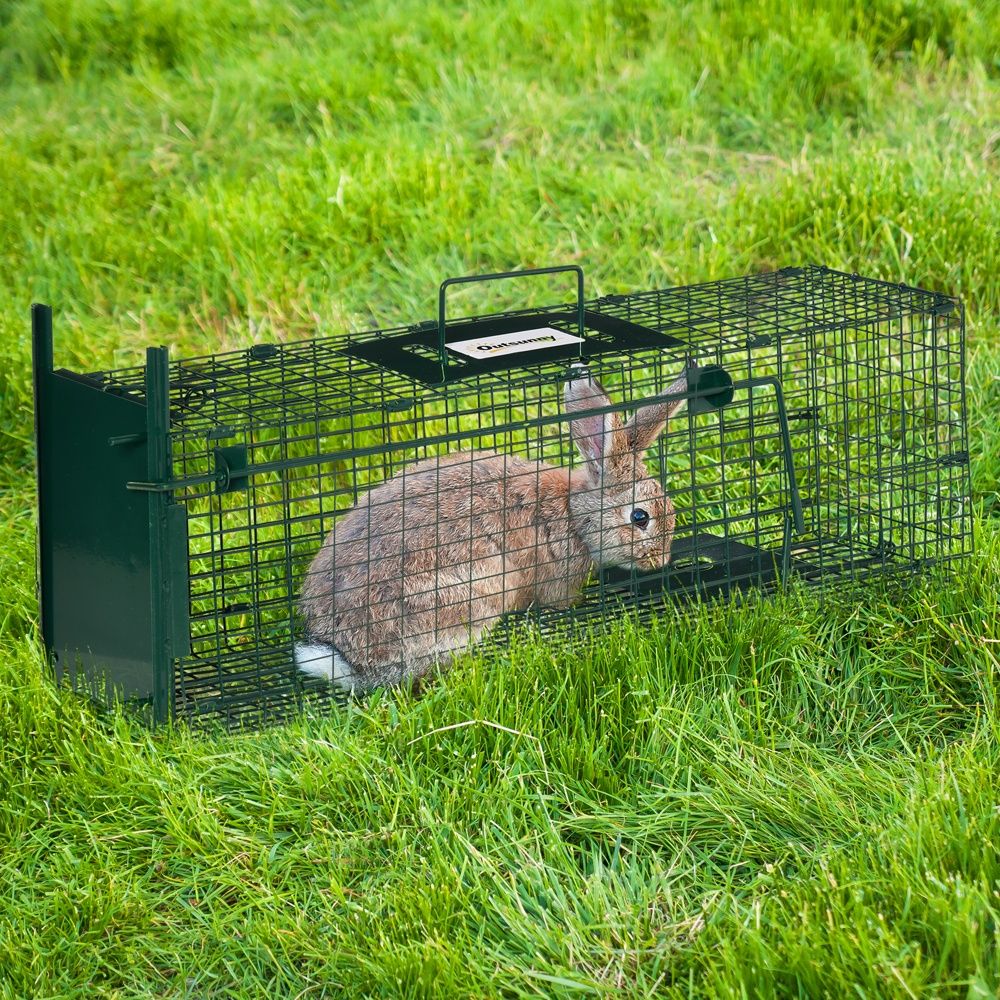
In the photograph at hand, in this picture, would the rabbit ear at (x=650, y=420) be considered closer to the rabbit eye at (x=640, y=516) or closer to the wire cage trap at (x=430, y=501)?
the wire cage trap at (x=430, y=501)

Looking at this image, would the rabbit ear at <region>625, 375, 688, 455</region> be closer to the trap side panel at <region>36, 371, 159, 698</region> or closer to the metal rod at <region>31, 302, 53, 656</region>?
the trap side panel at <region>36, 371, 159, 698</region>

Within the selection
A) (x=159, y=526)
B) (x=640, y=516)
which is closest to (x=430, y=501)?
(x=640, y=516)

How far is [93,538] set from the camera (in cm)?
367

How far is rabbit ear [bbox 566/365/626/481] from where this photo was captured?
4.23 metres

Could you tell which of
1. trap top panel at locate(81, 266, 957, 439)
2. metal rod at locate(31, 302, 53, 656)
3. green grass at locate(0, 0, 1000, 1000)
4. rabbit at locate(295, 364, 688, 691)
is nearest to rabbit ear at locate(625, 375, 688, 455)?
rabbit at locate(295, 364, 688, 691)

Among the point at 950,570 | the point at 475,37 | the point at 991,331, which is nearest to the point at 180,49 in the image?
the point at 475,37

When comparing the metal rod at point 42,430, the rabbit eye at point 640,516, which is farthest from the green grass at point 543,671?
the rabbit eye at point 640,516

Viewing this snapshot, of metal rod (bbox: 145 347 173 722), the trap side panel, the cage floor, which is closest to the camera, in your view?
metal rod (bbox: 145 347 173 722)

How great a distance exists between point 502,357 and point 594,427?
0.63 metres

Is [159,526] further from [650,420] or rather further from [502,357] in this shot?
[650,420]

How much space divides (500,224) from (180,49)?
2877 millimetres

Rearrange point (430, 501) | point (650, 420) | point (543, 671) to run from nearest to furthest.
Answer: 1. point (543, 671)
2. point (430, 501)
3. point (650, 420)

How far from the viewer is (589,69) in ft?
24.1

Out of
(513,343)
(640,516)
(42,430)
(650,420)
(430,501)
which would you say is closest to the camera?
(42,430)
